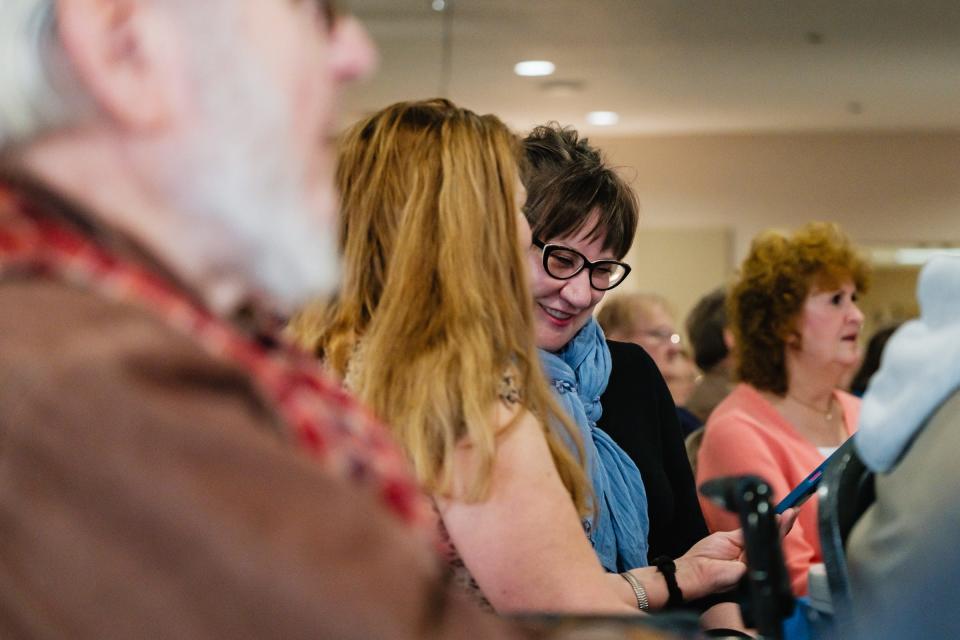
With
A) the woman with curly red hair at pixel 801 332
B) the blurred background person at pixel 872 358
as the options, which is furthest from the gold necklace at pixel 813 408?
the blurred background person at pixel 872 358

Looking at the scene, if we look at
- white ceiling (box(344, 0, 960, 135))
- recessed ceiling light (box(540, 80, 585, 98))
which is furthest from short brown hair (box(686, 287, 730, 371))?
A: recessed ceiling light (box(540, 80, 585, 98))

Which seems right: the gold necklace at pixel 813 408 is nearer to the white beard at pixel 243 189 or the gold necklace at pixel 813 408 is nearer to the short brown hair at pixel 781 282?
the short brown hair at pixel 781 282

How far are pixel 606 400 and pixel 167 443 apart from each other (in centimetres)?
167

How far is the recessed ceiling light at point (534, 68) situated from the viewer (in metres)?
7.96

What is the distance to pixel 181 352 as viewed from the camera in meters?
0.61

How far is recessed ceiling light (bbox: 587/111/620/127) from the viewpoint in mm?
9773

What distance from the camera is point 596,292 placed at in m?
2.08

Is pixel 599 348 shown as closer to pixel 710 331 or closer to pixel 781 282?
pixel 781 282

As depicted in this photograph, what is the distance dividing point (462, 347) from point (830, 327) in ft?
6.50

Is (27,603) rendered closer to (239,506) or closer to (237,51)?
(239,506)

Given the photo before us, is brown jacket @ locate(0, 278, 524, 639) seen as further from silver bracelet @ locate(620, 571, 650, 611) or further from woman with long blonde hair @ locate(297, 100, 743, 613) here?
silver bracelet @ locate(620, 571, 650, 611)

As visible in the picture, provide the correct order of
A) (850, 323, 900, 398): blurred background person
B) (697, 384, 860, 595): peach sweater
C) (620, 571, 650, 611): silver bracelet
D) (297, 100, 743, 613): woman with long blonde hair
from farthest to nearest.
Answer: (850, 323, 900, 398): blurred background person
(697, 384, 860, 595): peach sweater
(620, 571, 650, 611): silver bracelet
(297, 100, 743, 613): woman with long blonde hair

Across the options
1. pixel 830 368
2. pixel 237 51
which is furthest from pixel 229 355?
pixel 830 368

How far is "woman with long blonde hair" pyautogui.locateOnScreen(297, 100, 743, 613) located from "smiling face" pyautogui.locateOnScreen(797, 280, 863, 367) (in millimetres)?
1715
